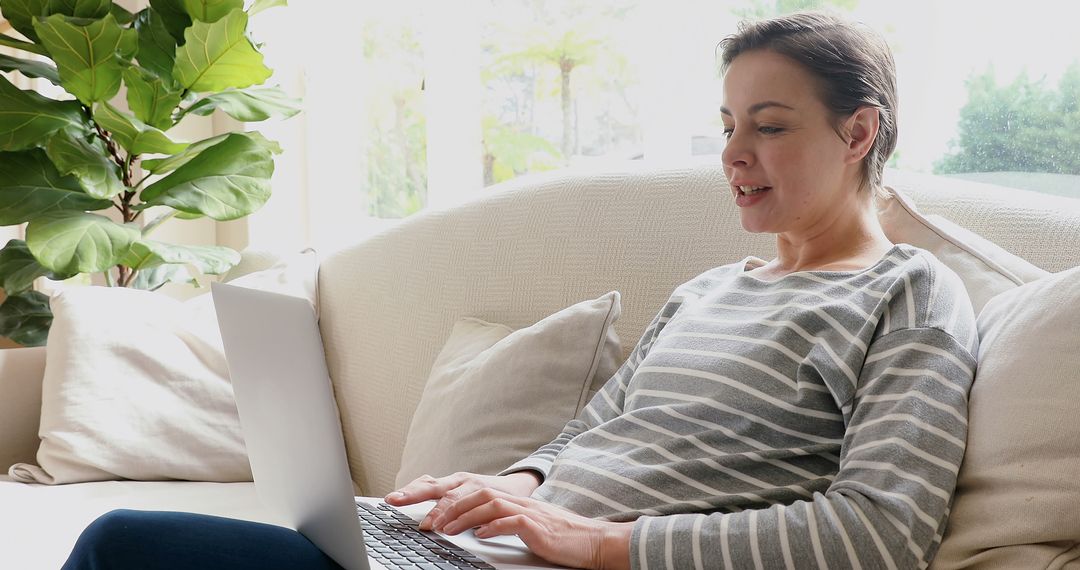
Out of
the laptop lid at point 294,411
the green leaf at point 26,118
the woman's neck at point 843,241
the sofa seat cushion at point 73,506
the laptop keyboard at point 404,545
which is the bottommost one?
the sofa seat cushion at point 73,506

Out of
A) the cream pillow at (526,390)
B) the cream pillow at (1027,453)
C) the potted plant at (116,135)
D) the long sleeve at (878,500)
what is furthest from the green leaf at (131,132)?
the cream pillow at (1027,453)

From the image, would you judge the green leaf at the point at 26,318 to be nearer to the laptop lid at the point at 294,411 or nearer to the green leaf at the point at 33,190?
the green leaf at the point at 33,190

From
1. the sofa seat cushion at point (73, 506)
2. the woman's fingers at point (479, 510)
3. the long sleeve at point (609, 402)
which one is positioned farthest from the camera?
the sofa seat cushion at point (73, 506)

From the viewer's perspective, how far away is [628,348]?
1.71 meters

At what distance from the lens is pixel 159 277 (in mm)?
2719

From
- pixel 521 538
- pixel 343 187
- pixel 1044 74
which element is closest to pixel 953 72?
pixel 1044 74

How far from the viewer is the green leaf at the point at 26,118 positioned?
7.69 ft

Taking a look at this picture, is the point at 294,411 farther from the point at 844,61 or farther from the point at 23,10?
the point at 23,10

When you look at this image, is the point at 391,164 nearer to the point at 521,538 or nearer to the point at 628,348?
the point at 628,348

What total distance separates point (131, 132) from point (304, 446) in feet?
5.67

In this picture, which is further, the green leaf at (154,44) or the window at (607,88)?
the green leaf at (154,44)

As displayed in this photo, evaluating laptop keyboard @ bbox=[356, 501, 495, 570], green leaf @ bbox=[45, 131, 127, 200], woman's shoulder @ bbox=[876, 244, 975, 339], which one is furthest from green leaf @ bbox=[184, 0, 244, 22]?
woman's shoulder @ bbox=[876, 244, 975, 339]

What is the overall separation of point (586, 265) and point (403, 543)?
826 mm

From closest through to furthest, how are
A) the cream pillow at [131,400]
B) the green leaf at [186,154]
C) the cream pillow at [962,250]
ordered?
the cream pillow at [962,250]
the cream pillow at [131,400]
the green leaf at [186,154]
